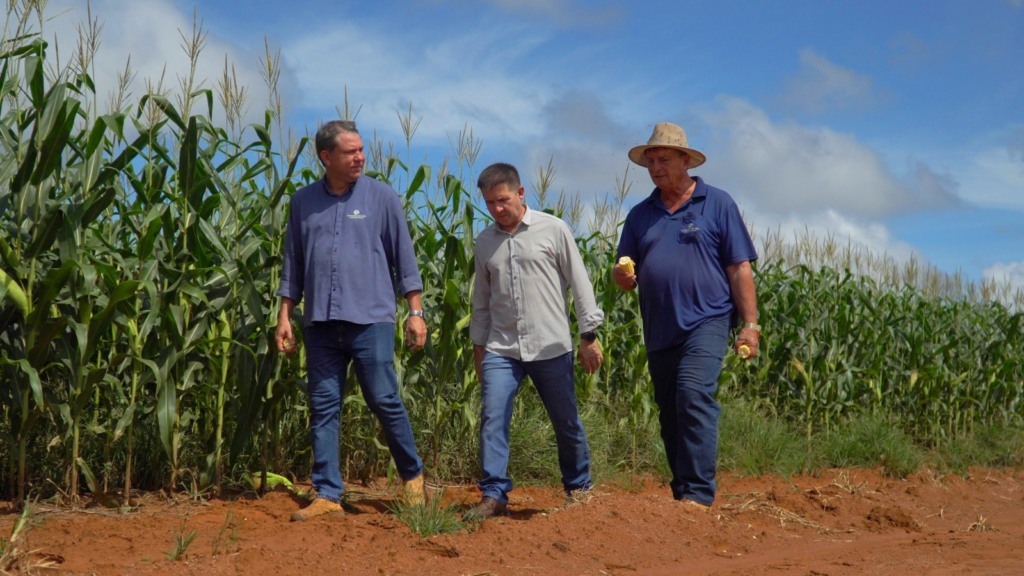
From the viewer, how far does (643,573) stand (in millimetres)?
4730

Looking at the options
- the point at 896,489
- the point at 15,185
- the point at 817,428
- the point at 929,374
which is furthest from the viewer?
the point at 929,374

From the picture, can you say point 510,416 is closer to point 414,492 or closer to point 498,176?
point 414,492

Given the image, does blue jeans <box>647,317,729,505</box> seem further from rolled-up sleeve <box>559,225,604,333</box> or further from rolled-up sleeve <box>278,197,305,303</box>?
rolled-up sleeve <box>278,197,305,303</box>

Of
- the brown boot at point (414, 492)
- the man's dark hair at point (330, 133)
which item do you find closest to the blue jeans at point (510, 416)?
the brown boot at point (414, 492)

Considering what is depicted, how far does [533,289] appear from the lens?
5.65 m

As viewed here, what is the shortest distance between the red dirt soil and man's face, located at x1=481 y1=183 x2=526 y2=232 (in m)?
1.63

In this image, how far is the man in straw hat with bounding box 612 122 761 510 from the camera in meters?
5.68

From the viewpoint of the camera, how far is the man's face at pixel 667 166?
5910 mm

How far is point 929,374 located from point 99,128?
33.5 feet

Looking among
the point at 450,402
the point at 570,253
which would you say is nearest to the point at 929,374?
the point at 450,402

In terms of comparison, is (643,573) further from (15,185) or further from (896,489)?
(896,489)

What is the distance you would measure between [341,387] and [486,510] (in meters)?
1.10

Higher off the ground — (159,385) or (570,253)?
(570,253)

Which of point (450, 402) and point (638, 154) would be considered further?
point (450, 402)
